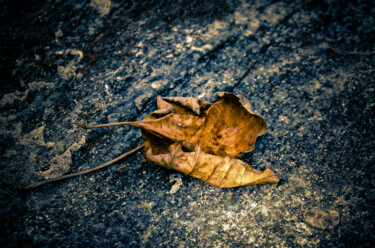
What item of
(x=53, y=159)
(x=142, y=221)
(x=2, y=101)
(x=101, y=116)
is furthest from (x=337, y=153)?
(x=2, y=101)

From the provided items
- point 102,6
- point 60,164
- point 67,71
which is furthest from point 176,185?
point 102,6

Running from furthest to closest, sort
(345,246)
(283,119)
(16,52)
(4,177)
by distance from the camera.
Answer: (16,52) < (283,119) < (4,177) < (345,246)

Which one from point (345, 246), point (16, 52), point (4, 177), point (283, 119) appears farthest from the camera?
point (16, 52)

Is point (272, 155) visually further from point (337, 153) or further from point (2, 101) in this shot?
point (2, 101)

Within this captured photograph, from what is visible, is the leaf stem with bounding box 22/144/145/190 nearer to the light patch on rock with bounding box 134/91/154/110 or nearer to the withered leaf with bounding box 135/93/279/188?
the withered leaf with bounding box 135/93/279/188

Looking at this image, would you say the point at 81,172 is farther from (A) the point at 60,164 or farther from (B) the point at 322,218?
(B) the point at 322,218

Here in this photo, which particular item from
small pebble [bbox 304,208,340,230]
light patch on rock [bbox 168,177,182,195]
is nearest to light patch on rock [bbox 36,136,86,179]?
light patch on rock [bbox 168,177,182,195]
